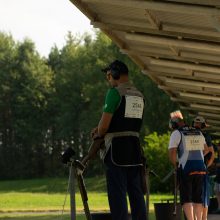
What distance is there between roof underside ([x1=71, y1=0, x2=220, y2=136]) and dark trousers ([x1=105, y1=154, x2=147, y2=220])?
7.55ft

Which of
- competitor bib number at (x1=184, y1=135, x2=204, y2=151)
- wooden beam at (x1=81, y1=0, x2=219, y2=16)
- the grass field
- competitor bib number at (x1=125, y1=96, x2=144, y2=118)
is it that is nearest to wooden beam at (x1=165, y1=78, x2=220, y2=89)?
the grass field

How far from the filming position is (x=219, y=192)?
19.4 m

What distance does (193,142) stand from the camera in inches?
496

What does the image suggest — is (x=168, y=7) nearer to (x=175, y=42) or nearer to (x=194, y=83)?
(x=175, y=42)

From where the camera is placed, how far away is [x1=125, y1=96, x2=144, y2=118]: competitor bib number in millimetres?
8750

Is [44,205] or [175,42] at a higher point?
[175,42]

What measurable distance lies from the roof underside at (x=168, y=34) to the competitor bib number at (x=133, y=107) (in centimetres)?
170

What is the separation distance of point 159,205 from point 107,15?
3.63 m

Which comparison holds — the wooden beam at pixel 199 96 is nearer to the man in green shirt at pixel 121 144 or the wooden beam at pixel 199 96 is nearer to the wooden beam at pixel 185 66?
the wooden beam at pixel 185 66

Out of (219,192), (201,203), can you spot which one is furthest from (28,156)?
(201,203)

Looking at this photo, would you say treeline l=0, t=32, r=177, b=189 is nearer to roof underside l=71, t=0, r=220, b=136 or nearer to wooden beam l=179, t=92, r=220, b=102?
wooden beam l=179, t=92, r=220, b=102

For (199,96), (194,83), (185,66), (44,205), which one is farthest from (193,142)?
(44,205)

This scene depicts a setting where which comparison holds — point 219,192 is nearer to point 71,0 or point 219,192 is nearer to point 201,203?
point 201,203

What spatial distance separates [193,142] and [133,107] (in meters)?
3.94
